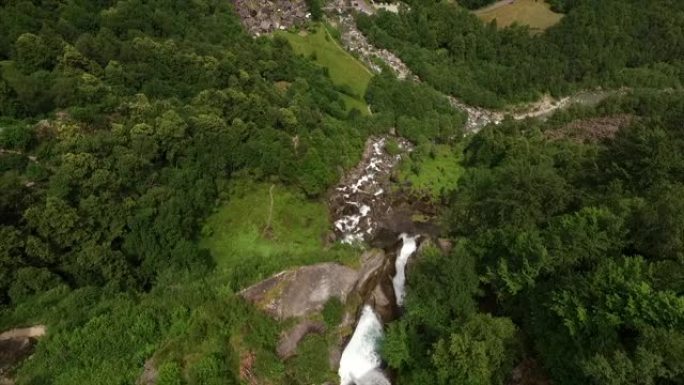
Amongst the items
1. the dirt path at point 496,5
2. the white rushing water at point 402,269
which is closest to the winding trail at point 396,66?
the dirt path at point 496,5

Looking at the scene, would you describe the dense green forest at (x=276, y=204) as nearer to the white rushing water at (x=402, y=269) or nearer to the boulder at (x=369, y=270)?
the boulder at (x=369, y=270)

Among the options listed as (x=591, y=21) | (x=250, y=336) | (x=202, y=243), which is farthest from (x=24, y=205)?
(x=591, y=21)

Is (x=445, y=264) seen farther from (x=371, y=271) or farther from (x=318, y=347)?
(x=318, y=347)

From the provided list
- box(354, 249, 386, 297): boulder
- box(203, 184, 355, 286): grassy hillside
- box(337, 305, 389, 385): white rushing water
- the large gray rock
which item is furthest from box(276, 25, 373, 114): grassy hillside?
box(337, 305, 389, 385): white rushing water

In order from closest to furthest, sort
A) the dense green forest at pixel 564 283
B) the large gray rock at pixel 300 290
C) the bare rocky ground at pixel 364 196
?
the dense green forest at pixel 564 283
the large gray rock at pixel 300 290
the bare rocky ground at pixel 364 196


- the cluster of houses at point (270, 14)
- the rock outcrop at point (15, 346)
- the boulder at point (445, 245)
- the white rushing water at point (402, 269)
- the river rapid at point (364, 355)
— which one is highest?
the cluster of houses at point (270, 14)
